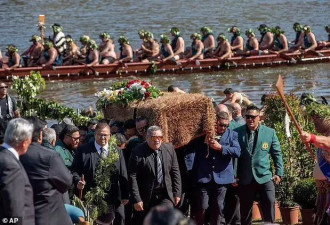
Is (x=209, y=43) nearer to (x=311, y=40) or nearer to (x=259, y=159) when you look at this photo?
(x=311, y=40)

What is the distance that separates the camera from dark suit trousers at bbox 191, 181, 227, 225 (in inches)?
442

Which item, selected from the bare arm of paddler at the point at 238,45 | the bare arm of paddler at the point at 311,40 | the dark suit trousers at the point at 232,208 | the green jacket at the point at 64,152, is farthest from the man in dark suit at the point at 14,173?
the bare arm of paddler at the point at 311,40

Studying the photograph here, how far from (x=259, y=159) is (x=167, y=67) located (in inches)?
661

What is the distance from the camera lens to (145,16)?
141ft

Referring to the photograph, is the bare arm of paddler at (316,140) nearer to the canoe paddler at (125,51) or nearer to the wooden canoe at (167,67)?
the wooden canoe at (167,67)

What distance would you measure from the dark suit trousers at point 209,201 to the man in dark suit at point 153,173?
0.60m

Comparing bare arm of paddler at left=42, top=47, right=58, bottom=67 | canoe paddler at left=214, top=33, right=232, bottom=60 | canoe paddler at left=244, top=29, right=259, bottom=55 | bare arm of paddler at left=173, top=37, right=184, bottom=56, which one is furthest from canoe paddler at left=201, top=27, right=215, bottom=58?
bare arm of paddler at left=42, top=47, right=58, bottom=67

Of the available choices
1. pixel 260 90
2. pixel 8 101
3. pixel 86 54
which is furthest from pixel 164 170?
pixel 86 54

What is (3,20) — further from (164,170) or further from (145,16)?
(164,170)

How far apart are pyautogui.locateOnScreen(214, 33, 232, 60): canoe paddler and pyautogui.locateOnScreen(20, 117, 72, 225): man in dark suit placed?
20435mm

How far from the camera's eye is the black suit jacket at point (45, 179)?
26.5ft

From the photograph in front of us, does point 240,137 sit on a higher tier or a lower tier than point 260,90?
higher

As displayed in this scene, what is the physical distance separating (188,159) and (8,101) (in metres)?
4.71

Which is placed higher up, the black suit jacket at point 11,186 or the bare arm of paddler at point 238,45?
the black suit jacket at point 11,186
